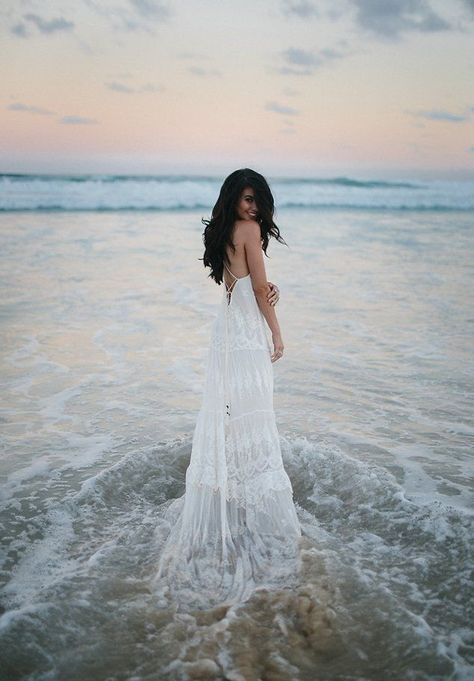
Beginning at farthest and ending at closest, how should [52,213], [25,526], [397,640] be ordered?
[52,213]
[25,526]
[397,640]

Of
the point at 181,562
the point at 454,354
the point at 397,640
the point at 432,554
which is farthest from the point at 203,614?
the point at 454,354

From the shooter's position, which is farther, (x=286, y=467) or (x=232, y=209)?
(x=286, y=467)

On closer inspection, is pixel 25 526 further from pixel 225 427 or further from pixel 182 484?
pixel 225 427

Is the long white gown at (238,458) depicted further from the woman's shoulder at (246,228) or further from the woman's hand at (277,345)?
the woman's shoulder at (246,228)

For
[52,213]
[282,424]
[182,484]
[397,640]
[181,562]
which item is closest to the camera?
[397,640]

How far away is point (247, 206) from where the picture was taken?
3689 mm

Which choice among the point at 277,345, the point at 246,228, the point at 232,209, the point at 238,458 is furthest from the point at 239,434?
the point at 232,209

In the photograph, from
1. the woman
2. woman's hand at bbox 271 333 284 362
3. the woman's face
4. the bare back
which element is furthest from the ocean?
the woman's face

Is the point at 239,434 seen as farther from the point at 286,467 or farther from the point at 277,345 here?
the point at 286,467

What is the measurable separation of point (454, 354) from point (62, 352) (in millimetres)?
5403

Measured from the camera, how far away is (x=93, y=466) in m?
5.19

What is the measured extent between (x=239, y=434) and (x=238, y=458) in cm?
16

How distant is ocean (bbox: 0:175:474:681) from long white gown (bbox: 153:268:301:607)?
29 centimetres

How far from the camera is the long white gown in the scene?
12.5ft
